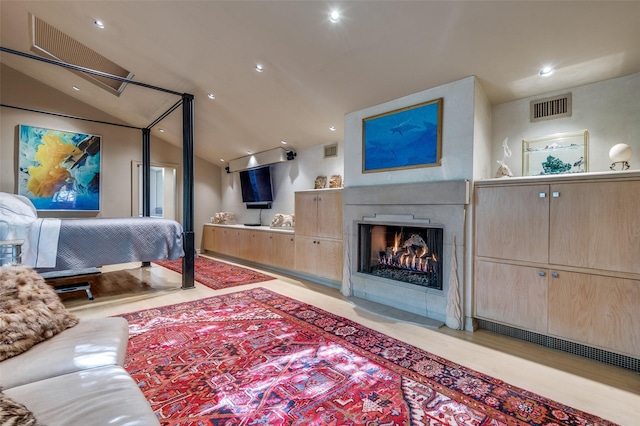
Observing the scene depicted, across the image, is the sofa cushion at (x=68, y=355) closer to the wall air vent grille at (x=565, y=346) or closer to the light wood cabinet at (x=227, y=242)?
the wall air vent grille at (x=565, y=346)

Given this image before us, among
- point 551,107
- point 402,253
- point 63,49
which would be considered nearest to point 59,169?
point 63,49

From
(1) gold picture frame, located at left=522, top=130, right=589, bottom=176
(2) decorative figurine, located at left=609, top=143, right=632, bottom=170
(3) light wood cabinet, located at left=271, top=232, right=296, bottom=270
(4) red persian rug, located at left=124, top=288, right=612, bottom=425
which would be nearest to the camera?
(4) red persian rug, located at left=124, top=288, right=612, bottom=425

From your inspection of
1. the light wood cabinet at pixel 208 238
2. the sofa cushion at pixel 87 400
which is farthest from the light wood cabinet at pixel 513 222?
the light wood cabinet at pixel 208 238

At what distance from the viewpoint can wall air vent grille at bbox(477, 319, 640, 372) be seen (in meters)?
2.11

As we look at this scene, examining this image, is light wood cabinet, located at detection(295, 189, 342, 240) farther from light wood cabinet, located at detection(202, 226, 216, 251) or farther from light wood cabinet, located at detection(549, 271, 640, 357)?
light wood cabinet, located at detection(202, 226, 216, 251)

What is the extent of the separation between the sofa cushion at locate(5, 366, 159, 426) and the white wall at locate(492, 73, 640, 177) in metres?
3.52

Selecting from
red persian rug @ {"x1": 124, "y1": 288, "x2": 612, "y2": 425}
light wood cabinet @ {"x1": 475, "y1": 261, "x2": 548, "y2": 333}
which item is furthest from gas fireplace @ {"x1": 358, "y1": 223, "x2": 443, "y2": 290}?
red persian rug @ {"x1": 124, "y1": 288, "x2": 612, "y2": 425}

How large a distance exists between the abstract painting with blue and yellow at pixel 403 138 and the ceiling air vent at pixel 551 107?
0.94 m

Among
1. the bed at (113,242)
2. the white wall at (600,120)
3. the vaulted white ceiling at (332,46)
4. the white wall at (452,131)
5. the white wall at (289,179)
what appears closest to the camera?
the vaulted white ceiling at (332,46)

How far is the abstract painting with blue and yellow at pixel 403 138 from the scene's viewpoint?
3055 millimetres

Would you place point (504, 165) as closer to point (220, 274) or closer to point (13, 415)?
point (13, 415)

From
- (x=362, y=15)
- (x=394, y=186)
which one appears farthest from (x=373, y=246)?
(x=362, y=15)

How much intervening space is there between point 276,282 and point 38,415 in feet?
11.8

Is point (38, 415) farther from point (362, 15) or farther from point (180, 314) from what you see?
point (362, 15)
